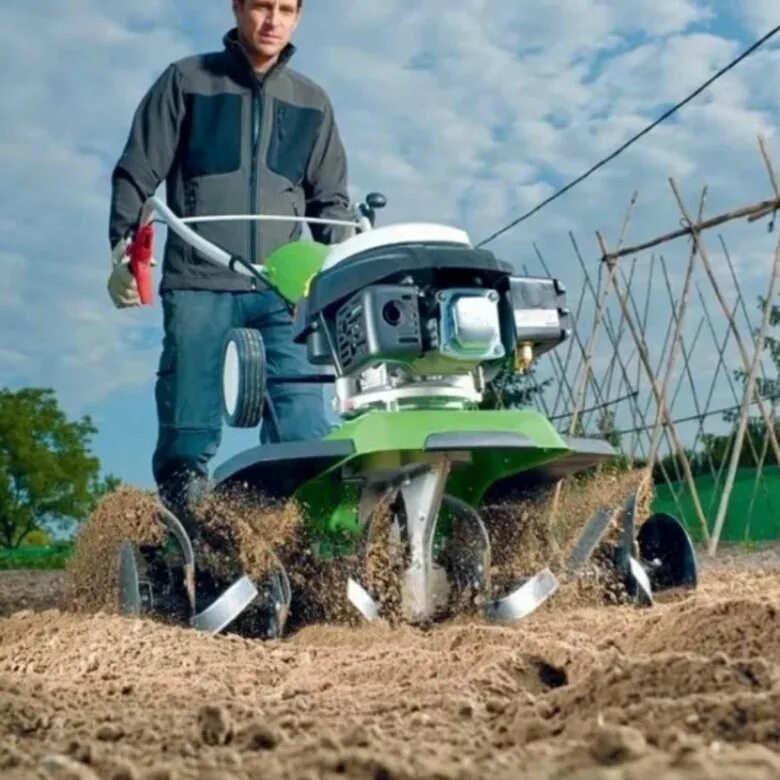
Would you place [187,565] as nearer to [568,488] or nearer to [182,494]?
[182,494]

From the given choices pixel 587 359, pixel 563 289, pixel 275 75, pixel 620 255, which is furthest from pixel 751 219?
pixel 563 289

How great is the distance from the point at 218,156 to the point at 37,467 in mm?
24063

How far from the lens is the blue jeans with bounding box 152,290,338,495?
393cm

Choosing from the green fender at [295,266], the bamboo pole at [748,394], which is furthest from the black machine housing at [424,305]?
the bamboo pole at [748,394]

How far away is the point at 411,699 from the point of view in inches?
71.5

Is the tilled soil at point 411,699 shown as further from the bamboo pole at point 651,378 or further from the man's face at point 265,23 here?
the bamboo pole at point 651,378

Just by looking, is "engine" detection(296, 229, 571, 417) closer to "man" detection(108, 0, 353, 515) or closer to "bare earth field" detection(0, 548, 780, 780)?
"bare earth field" detection(0, 548, 780, 780)

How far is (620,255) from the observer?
9.64m

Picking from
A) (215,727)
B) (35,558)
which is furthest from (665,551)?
(35,558)

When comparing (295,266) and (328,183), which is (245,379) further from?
(328,183)

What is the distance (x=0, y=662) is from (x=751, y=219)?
6.38 meters

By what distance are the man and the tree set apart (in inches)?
887

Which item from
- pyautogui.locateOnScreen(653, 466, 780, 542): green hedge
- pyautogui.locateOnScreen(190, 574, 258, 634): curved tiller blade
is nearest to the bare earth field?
pyautogui.locateOnScreen(190, 574, 258, 634): curved tiller blade

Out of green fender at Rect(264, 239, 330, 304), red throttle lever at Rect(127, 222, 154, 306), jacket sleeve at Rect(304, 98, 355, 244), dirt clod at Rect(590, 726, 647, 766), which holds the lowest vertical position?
dirt clod at Rect(590, 726, 647, 766)
